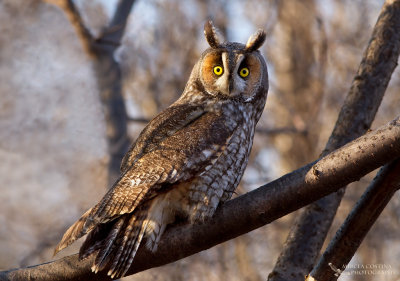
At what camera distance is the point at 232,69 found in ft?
11.2

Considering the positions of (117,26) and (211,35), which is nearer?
(211,35)

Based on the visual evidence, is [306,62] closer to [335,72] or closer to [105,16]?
[335,72]

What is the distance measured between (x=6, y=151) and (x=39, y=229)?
0.98 m

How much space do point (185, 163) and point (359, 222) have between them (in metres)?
0.89

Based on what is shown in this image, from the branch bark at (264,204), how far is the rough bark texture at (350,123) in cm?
112

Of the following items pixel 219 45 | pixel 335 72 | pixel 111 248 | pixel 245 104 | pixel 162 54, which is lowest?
pixel 111 248

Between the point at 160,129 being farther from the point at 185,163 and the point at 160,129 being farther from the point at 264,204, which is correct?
the point at 264,204

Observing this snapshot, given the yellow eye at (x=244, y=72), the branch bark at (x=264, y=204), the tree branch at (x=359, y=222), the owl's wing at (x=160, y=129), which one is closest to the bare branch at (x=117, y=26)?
the yellow eye at (x=244, y=72)

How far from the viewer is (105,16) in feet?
20.9

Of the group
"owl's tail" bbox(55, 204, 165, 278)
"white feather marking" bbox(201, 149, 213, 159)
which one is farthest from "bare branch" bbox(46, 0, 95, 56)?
"owl's tail" bbox(55, 204, 165, 278)

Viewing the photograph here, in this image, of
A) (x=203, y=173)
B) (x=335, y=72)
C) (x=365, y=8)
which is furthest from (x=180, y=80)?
(x=203, y=173)

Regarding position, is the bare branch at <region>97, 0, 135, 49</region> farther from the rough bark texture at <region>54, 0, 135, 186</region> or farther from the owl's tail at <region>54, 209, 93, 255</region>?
the owl's tail at <region>54, 209, 93, 255</region>

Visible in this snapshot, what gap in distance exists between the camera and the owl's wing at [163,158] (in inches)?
109

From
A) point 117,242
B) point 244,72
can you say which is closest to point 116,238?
point 117,242
